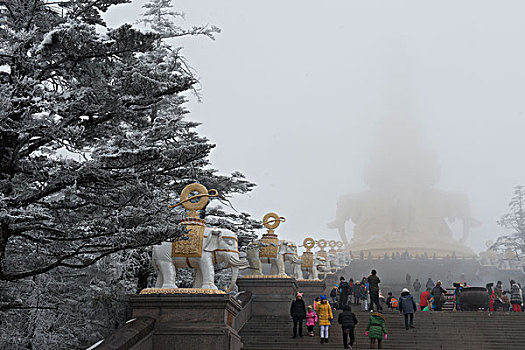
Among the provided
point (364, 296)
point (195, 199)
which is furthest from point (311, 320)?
point (364, 296)

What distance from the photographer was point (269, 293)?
756 inches

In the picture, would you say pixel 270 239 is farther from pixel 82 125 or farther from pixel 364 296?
pixel 82 125

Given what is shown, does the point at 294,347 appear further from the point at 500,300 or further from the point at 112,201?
the point at 500,300

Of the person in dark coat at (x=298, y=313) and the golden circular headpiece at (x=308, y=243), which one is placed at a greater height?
the golden circular headpiece at (x=308, y=243)

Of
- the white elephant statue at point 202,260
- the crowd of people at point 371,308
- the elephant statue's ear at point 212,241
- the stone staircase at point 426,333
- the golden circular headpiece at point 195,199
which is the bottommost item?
the stone staircase at point 426,333

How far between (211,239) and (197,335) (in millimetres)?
1989

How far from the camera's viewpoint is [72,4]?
32.7ft

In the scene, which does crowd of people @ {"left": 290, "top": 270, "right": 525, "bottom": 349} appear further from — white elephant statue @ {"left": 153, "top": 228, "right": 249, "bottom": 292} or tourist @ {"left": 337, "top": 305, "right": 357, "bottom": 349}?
white elephant statue @ {"left": 153, "top": 228, "right": 249, "bottom": 292}

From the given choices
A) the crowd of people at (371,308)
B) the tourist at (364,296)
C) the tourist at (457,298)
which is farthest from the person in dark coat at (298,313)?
the tourist at (457,298)

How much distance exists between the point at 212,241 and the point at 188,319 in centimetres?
172

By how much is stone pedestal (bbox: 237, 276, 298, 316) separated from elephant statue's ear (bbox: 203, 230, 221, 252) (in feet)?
24.4

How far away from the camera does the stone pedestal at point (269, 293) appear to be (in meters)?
19.0

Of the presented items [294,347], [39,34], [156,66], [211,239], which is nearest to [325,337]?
[294,347]

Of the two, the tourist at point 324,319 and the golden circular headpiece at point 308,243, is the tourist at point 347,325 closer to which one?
the tourist at point 324,319
